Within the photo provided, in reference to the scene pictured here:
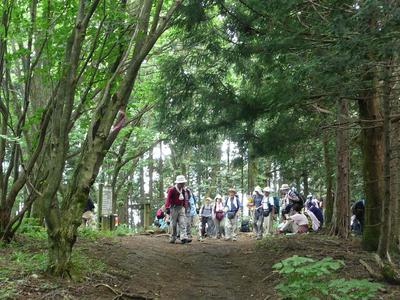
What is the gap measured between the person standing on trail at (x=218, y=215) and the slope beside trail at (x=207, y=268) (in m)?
4.32

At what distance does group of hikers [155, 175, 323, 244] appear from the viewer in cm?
1275

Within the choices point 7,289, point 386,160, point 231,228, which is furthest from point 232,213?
point 7,289

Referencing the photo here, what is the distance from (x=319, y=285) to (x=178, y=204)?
23.8 feet

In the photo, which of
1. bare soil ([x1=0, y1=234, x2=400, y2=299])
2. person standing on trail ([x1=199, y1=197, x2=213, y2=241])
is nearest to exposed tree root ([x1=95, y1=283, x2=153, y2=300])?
bare soil ([x1=0, y1=234, x2=400, y2=299])

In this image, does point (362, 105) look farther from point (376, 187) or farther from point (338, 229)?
point (338, 229)

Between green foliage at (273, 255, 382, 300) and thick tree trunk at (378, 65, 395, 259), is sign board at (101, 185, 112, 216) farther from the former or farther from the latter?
thick tree trunk at (378, 65, 395, 259)

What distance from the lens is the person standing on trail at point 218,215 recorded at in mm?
16156

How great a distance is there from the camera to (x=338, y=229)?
1188cm

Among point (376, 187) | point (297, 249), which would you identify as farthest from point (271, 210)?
point (376, 187)

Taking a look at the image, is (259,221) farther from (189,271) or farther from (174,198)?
(189,271)

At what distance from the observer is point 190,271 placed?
894 centimetres

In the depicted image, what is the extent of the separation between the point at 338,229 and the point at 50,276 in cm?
813

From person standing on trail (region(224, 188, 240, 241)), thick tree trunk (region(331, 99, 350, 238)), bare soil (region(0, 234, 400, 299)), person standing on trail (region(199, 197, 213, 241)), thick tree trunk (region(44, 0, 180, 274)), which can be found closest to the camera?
bare soil (region(0, 234, 400, 299))

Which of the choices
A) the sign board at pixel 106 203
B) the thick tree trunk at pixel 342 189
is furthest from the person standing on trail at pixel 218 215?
the thick tree trunk at pixel 342 189
